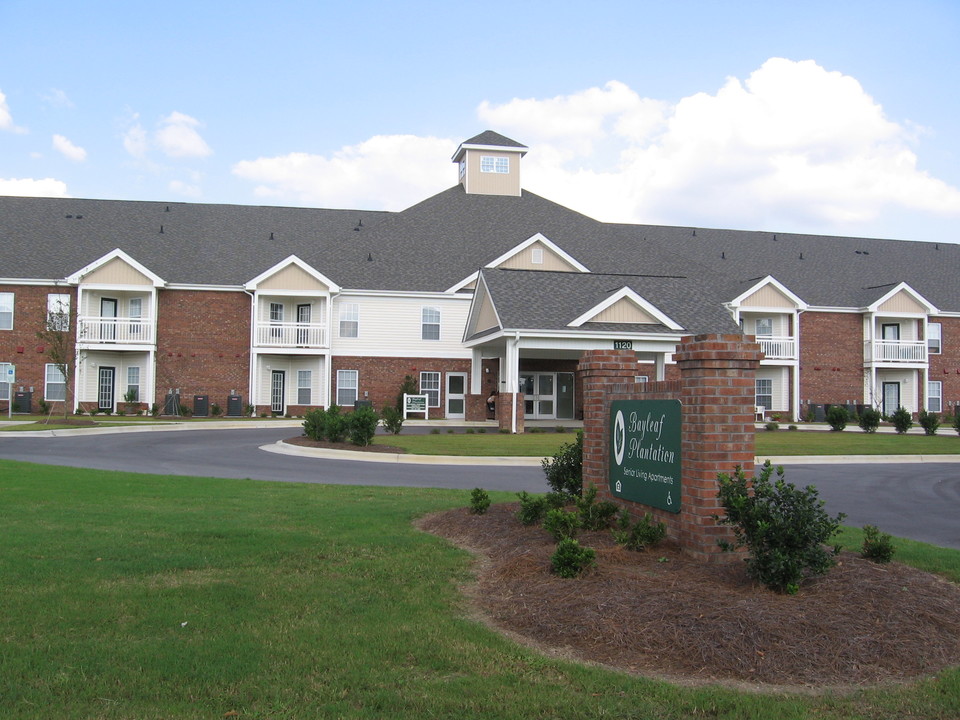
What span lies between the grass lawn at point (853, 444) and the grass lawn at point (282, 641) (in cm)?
1303

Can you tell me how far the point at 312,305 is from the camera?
3688 centimetres

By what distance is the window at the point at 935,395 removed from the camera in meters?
42.1

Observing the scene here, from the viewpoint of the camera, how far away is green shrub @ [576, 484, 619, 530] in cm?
877

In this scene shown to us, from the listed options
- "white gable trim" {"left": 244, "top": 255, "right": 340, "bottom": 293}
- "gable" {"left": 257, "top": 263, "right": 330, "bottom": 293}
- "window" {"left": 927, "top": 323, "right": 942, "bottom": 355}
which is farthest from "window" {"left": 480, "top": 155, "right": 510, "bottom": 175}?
"window" {"left": 927, "top": 323, "right": 942, "bottom": 355}

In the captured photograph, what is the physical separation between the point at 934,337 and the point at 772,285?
985cm

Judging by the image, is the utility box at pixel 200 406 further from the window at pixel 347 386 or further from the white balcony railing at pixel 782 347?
the white balcony railing at pixel 782 347

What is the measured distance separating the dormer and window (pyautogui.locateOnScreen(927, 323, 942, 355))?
21.1 m

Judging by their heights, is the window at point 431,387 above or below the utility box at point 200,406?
above

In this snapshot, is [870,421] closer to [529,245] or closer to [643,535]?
[529,245]

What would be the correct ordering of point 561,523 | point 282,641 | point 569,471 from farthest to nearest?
point 569,471 < point 561,523 < point 282,641

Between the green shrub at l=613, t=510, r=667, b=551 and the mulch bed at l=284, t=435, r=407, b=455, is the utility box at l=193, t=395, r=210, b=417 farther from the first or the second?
the green shrub at l=613, t=510, r=667, b=551

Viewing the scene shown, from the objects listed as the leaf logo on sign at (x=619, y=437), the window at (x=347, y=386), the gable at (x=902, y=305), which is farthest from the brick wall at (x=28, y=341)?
the gable at (x=902, y=305)

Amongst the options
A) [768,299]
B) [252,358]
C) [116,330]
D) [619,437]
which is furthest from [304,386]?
[619,437]

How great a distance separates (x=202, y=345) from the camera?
118ft
